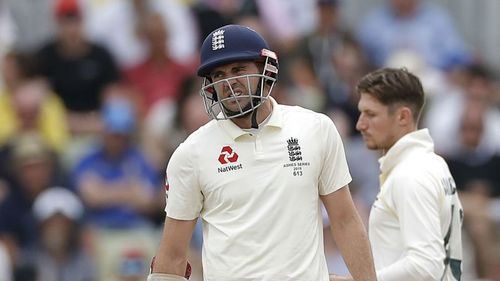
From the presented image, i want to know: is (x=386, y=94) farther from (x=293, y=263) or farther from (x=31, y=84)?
(x=31, y=84)

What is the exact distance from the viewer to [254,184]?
18.7 ft

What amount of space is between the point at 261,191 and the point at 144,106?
7.01 metres

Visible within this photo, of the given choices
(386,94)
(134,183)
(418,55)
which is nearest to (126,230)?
(134,183)

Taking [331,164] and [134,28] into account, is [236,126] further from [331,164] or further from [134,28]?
[134,28]

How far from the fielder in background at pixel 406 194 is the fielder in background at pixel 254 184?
0.50m

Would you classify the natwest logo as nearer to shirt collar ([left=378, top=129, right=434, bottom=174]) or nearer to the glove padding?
the glove padding

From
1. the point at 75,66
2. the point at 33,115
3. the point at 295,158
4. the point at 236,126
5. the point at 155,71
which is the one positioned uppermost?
the point at 236,126

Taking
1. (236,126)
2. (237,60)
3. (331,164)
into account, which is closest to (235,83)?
(237,60)

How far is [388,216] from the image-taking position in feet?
21.3

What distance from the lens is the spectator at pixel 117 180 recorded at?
1162 cm

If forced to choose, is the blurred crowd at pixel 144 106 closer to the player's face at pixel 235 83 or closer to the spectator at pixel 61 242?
the spectator at pixel 61 242

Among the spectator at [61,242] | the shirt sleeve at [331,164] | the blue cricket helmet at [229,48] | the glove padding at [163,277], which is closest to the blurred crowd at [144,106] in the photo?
the spectator at [61,242]

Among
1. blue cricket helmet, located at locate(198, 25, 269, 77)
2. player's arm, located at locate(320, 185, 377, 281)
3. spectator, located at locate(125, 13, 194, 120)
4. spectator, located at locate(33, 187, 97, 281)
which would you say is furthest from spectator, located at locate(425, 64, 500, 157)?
blue cricket helmet, located at locate(198, 25, 269, 77)

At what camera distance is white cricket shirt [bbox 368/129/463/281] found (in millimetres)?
6250
